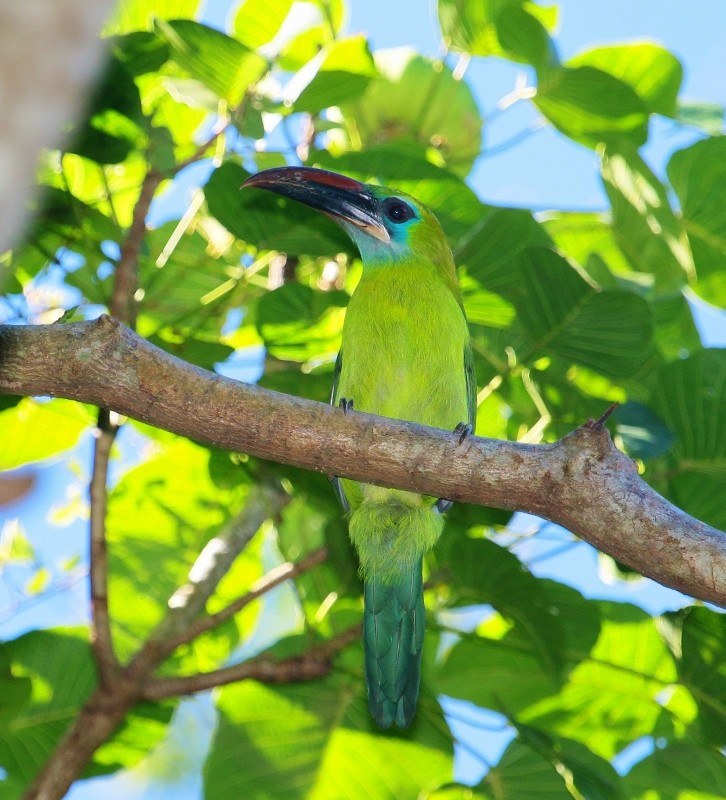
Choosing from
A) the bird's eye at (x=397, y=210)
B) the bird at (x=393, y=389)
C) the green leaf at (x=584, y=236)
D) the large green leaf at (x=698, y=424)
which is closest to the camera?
the bird at (x=393, y=389)

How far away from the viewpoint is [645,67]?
3500mm

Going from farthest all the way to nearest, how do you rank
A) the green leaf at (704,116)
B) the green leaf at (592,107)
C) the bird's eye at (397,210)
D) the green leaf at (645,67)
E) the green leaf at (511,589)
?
1. the green leaf at (704,116)
2. the green leaf at (645,67)
3. the bird's eye at (397,210)
4. the green leaf at (592,107)
5. the green leaf at (511,589)

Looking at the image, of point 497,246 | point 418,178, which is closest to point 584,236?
point 497,246

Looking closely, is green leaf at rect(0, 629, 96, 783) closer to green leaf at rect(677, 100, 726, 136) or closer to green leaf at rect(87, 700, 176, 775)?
green leaf at rect(87, 700, 176, 775)

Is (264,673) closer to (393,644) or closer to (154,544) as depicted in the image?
(393,644)

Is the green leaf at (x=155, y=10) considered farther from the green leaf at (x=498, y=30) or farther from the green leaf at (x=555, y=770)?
the green leaf at (x=555, y=770)

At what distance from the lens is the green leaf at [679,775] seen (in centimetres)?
276

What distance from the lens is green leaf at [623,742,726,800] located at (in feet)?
9.04

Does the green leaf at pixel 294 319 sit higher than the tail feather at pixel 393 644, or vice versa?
the green leaf at pixel 294 319

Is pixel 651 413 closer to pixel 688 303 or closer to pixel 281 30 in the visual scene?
pixel 688 303

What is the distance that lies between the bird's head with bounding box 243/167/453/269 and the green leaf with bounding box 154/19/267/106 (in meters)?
0.36

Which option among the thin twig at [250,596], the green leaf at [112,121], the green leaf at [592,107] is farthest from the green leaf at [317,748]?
the green leaf at [592,107]

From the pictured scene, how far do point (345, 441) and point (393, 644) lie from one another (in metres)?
0.91

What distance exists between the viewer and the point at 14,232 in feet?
2.17
